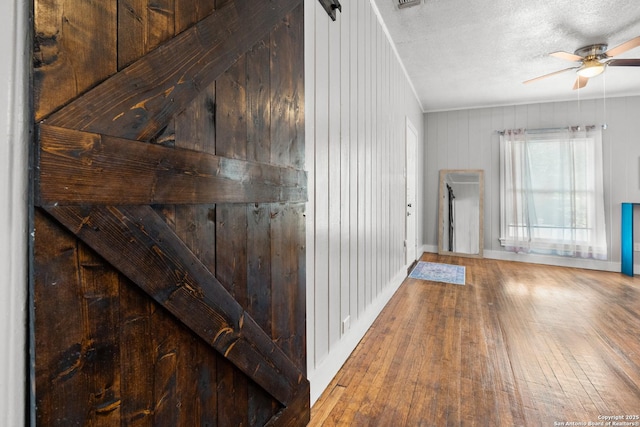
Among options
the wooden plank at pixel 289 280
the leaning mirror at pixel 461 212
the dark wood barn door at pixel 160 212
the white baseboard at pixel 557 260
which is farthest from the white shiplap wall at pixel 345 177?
the white baseboard at pixel 557 260

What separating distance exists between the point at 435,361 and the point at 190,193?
201 cm

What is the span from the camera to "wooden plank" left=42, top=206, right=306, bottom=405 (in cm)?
72

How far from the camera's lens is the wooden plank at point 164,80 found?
71 cm

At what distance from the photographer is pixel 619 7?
269 centimetres

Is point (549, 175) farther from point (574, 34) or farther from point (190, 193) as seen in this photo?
point (190, 193)

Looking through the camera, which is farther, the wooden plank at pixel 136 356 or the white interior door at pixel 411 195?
the white interior door at pixel 411 195

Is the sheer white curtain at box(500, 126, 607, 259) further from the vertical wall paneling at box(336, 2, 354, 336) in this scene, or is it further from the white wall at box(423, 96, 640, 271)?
the vertical wall paneling at box(336, 2, 354, 336)

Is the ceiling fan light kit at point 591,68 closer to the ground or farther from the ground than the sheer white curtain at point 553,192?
farther from the ground

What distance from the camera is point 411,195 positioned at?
499 centimetres

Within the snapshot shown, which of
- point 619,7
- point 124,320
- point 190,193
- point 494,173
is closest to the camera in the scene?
point 124,320

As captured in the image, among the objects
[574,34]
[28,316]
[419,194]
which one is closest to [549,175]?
[419,194]

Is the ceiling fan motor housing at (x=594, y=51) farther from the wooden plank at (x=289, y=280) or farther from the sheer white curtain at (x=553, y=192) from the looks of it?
the wooden plank at (x=289, y=280)

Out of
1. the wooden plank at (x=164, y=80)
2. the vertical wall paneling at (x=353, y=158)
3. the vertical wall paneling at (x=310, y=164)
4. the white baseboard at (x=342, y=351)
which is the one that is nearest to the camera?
the wooden plank at (x=164, y=80)

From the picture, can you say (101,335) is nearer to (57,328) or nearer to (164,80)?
(57,328)
